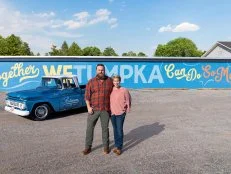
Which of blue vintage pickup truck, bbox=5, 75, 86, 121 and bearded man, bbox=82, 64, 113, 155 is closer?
bearded man, bbox=82, 64, 113, 155

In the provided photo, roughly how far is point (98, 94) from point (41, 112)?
15.4 feet

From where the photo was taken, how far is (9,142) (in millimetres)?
6859

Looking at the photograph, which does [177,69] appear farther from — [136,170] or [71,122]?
[136,170]

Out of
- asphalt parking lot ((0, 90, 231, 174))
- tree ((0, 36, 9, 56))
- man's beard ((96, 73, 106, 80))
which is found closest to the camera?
asphalt parking lot ((0, 90, 231, 174))

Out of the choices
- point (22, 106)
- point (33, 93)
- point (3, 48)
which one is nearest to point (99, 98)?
point (22, 106)

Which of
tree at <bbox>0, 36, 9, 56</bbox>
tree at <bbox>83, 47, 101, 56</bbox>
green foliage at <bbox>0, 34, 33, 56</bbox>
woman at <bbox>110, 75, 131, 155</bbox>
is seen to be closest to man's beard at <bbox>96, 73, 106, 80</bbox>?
woman at <bbox>110, 75, 131, 155</bbox>

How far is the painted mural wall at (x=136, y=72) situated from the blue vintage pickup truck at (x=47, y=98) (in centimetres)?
875

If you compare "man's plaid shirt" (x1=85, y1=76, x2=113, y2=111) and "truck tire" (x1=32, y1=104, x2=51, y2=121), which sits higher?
"man's plaid shirt" (x1=85, y1=76, x2=113, y2=111)

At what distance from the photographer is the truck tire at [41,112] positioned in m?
9.60

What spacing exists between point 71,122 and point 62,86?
170cm

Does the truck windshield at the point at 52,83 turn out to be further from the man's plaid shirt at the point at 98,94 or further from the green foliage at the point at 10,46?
the green foliage at the point at 10,46

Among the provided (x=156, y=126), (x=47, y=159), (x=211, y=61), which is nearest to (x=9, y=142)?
(x=47, y=159)

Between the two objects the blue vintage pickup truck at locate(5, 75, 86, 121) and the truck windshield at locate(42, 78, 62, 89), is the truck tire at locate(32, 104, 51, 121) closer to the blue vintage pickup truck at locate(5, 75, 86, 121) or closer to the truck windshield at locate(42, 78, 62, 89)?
the blue vintage pickup truck at locate(5, 75, 86, 121)

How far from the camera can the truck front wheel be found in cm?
961
